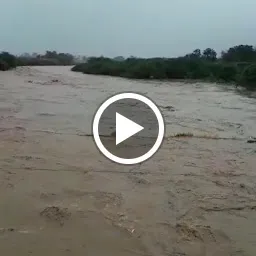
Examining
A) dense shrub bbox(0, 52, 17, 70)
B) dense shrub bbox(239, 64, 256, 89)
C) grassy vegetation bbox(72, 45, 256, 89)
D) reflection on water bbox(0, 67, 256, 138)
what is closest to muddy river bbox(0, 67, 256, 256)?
reflection on water bbox(0, 67, 256, 138)

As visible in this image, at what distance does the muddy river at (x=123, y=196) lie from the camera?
430 centimetres

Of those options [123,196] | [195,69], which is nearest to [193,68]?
[195,69]

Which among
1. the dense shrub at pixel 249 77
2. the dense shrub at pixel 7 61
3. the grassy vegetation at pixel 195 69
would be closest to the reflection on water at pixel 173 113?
the dense shrub at pixel 249 77

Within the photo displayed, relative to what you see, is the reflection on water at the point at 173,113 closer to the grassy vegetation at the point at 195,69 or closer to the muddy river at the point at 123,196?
the muddy river at the point at 123,196

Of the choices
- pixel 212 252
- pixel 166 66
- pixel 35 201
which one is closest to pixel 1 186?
pixel 35 201

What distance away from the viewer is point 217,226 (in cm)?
482

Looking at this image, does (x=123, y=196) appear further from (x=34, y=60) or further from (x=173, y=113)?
(x=34, y=60)

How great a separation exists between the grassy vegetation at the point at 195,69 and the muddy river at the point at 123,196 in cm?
1846

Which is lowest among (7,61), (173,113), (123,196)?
(123,196)

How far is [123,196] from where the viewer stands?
5602mm

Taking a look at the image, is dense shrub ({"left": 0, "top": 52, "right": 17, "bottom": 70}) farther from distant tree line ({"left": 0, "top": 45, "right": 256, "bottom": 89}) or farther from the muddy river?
the muddy river

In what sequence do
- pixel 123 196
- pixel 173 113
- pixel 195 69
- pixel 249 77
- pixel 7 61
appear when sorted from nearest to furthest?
pixel 123 196, pixel 173 113, pixel 249 77, pixel 195 69, pixel 7 61

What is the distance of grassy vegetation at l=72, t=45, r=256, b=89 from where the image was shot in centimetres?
2771

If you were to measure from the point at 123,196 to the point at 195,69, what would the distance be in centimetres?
2875
